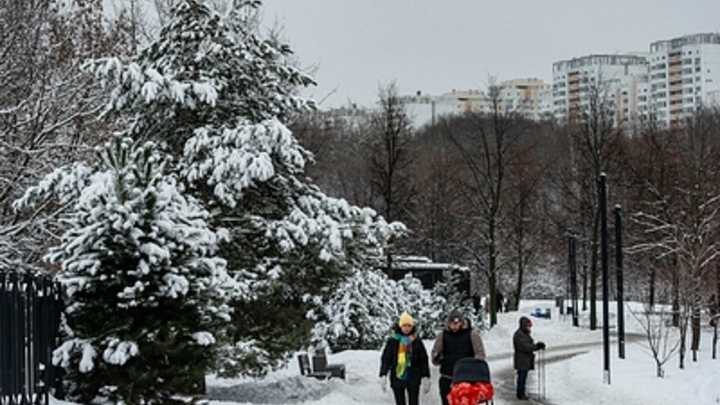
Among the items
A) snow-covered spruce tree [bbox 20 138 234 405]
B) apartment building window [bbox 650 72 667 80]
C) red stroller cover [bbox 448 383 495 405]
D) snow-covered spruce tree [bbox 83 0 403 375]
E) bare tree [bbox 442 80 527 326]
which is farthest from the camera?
apartment building window [bbox 650 72 667 80]

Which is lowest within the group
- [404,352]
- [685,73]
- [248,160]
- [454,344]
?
[404,352]

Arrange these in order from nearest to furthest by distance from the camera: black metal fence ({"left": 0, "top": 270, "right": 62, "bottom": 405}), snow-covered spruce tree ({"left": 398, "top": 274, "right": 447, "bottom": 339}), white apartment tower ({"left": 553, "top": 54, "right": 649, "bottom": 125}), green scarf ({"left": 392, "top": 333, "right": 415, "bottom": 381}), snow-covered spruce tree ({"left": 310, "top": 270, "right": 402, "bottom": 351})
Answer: black metal fence ({"left": 0, "top": 270, "right": 62, "bottom": 405}) → green scarf ({"left": 392, "top": 333, "right": 415, "bottom": 381}) → snow-covered spruce tree ({"left": 310, "top": 270, "right": 402, "bottom": 351}) → snow-covered spruce tree ({"left": 398, "top": 274, "right": 447, "bottom": 339}) → white apartment tower ({"left": 553, "top": 54, "right": 649, "bottom": 125})

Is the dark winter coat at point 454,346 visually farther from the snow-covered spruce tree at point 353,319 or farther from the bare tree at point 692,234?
the snow-covered spruce tree at point 353,319

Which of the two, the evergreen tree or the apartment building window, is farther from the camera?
the apartment building window

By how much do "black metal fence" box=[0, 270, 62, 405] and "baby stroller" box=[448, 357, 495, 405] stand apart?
15.3ft

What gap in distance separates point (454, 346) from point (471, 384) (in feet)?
5.91

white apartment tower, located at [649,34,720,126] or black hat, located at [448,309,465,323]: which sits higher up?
white apartment tower, located at [649,34,720,126]

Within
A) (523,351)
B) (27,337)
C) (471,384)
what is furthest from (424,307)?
(27,337)

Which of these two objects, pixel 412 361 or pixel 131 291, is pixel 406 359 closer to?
pixel 412 361

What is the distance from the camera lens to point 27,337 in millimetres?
11062

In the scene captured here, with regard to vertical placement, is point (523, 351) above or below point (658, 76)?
below

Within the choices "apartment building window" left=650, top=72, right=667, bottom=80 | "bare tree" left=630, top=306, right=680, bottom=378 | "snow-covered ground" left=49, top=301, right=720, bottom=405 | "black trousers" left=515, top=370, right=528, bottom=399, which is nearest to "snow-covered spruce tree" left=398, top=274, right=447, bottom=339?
"snow-covered ground" left=49, top=301, right=720, bottom=405

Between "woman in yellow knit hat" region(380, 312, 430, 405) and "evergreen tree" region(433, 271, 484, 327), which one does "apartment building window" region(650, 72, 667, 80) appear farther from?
"woman in yellow knit hat" region(380, 312, 430, 405)

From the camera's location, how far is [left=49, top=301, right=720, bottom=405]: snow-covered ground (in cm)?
1845
